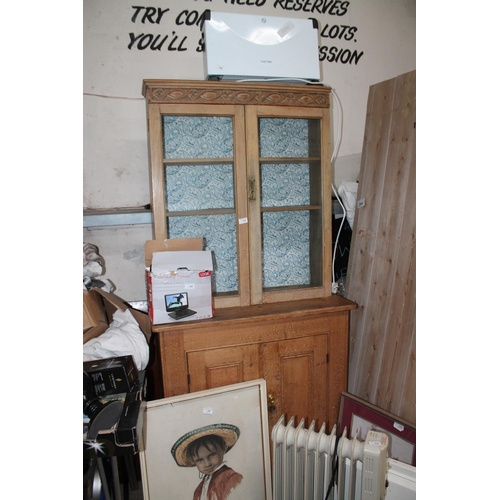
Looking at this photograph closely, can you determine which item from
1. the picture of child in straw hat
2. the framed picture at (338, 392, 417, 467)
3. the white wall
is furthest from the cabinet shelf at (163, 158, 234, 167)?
the framed picture at (338, 392, 417, 467)

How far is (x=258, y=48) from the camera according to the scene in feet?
5.74

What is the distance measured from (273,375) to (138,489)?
94cm

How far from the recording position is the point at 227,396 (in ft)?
5.52

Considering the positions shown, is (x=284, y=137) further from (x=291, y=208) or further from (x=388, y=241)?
(x=388, y=241)

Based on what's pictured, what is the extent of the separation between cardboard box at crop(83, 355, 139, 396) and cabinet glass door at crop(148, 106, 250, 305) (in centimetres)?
59

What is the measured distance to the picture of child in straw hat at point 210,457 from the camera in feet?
5.32

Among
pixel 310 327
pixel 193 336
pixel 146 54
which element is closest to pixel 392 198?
pixel 310 327

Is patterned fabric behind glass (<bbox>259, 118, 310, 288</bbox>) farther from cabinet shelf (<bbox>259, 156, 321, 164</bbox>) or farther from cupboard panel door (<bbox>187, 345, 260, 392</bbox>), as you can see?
cupboard panel door (<bbox>187, 345, 260, 392</bbox>)

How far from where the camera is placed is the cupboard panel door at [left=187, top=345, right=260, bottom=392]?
5.71 feet

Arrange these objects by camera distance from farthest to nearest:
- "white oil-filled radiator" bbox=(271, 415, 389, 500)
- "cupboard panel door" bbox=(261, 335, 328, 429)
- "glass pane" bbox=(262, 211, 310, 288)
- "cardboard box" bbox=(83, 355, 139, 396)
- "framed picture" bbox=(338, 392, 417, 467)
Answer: "glass pane" bbox=(262, 211, 310, 288), "cupboard panel door" bbox=(261, 335, 328, 429), "framed picture" bbox=(338, 392, 417, 467), "white oil-filled radiator" bbox=(271, 415, 389, 500), "cardboard box" bbox=(83, 355, 139, 396)

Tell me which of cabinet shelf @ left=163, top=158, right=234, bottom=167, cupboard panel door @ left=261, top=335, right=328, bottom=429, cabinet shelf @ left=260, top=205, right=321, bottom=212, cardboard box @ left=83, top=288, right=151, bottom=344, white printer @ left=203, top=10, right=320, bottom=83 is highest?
white printer @ left=203, top=10, right=320, bottom=83

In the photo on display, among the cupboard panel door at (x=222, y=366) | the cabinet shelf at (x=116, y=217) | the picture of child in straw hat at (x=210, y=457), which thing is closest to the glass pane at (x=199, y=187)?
the cabinet shelf at (x=116, y=217)
